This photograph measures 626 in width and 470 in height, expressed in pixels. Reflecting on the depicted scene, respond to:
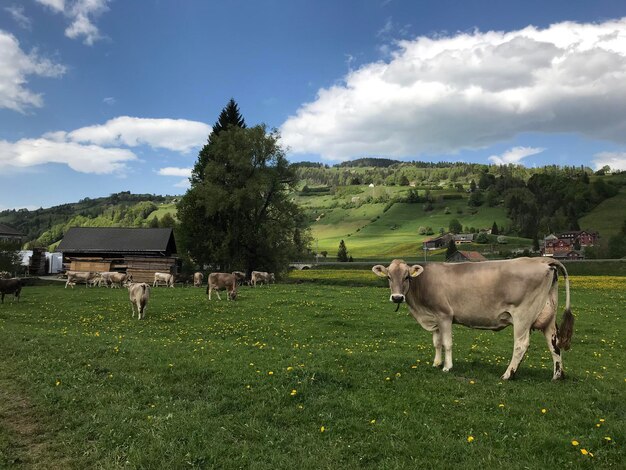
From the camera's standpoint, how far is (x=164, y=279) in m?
52.8

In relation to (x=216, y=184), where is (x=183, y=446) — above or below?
below

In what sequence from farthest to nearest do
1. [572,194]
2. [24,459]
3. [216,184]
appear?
[572,194]
[216,184]
[24,459]

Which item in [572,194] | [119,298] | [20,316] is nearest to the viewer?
[20,316]

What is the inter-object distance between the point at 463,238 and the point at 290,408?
16468cm

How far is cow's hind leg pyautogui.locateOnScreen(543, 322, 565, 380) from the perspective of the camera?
10.4 m

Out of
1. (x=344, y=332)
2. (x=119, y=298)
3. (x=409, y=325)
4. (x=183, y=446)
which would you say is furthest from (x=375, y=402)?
(x=119, y=298)

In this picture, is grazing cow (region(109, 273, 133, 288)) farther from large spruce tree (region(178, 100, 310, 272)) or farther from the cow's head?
the cow's head

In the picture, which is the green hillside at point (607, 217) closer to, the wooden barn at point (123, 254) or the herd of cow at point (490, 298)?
the wooden barn at point (123, 254)

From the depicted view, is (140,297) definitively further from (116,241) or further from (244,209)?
(116,241)

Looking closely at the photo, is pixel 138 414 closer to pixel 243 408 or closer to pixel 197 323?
pixel 243 408

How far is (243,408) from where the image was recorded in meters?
8.49

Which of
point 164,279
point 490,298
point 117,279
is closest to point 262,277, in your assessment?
point 164,279

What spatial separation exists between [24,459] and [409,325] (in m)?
18.0

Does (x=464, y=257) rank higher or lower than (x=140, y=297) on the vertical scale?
higher
